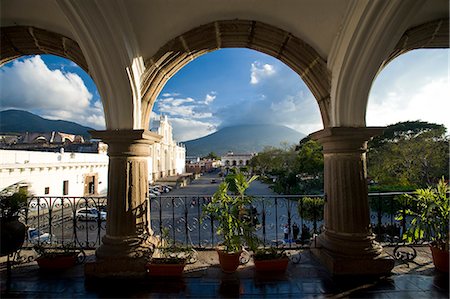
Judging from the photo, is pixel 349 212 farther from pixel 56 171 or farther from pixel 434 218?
pixel 56 171

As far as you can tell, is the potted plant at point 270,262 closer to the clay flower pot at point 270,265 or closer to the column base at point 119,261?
the clay flower pot at point 270,265

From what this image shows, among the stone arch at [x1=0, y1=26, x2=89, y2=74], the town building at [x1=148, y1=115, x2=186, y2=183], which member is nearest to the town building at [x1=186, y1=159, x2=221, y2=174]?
the town building at [x1=148, y1=115, x2=186, y2=183]

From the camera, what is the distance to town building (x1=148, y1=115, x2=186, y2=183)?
29.7m

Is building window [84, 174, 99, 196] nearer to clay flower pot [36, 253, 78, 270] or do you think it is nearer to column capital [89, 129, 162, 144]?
clay flower pot [36, 253, 78, 270]

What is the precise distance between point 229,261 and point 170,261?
0.59m

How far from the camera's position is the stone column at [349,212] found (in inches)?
104

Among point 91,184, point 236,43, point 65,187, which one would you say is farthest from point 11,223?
point 91,184

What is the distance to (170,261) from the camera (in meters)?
2.71

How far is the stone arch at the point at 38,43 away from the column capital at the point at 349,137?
2.84m

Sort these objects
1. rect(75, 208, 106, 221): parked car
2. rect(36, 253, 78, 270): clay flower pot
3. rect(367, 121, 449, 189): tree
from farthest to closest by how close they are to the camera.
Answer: rect(367, 121, 449, 189): tree → rect(75, 208, 106, 221): parked car → rect(36, 253, 78, 270): clay flower pot

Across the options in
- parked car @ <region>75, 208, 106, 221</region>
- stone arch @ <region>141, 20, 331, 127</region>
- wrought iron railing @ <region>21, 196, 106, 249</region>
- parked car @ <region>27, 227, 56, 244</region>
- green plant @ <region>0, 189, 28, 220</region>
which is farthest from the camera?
parked car @ <region>75, 208, 106, 221</region>

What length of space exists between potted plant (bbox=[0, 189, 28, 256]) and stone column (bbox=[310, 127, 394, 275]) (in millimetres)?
2991

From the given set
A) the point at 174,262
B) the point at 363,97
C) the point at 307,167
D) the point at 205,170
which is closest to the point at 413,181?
the point at 307,167

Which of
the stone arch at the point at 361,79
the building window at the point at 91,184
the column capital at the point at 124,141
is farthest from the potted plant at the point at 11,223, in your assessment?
the building window at the point at 91,184
